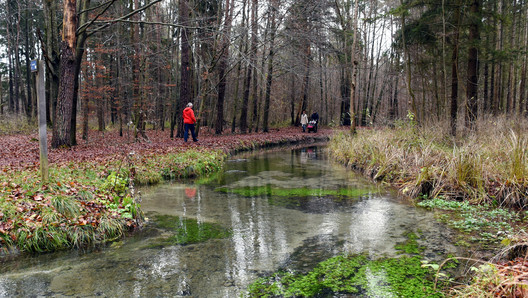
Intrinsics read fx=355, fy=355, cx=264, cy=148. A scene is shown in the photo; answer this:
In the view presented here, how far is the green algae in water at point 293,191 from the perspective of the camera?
7.99m

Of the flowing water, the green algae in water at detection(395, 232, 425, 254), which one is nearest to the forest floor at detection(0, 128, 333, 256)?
the flowing water

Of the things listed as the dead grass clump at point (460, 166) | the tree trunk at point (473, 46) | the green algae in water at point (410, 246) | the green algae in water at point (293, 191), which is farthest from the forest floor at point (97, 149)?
the tree trunk at point (473, 46)

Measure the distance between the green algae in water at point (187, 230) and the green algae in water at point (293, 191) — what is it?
2226 mm

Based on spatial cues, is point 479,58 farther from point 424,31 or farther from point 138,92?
point 138,92

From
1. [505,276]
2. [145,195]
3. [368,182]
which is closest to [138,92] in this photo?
[145,195]

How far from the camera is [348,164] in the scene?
1240 centimetres

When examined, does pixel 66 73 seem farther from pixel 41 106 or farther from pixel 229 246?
pixel 229 246

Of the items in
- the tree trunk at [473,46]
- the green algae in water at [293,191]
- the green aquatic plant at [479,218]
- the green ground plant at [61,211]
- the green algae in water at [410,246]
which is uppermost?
the tree trunk at [473,46]

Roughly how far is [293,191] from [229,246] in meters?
3.85

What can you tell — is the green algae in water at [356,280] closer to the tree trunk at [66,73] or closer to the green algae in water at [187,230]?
the green algae in water at [187,230]

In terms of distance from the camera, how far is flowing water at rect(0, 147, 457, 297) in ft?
12.0

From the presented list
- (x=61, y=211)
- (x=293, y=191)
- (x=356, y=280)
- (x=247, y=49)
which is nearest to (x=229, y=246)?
(x=356, y=280)

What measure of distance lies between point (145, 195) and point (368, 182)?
564cm

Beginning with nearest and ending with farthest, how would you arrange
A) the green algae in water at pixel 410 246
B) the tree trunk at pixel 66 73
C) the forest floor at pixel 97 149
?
1. the green algae in water at pixel 410 246
2. the forest floor at pixel 97 149
3. the tree trunk at pixel 66 73
